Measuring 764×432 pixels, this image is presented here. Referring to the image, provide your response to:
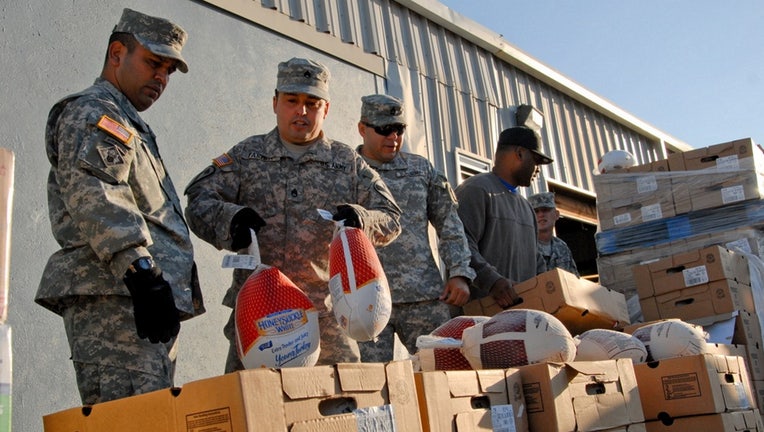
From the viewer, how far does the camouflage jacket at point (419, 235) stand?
418cm

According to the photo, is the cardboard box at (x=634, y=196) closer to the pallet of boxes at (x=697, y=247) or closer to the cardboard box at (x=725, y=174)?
the pallet of boxes at (x=697, y=247)

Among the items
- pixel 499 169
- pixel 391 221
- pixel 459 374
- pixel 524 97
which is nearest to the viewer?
pixel 459 374

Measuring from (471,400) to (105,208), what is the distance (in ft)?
3.88

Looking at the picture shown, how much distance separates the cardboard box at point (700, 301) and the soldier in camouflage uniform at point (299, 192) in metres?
2.44

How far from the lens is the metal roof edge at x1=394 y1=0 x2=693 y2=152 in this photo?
303 inches

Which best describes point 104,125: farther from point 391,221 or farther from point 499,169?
point 499,169

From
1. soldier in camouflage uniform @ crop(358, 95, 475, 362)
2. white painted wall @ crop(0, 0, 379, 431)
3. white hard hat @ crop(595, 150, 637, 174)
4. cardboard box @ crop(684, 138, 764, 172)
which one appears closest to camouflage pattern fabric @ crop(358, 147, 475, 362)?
soldier in camouflage uniform @ crop(358, 95, 475, 362)

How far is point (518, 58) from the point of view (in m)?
8.87

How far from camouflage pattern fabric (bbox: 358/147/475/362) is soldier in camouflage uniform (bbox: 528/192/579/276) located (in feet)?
6.72

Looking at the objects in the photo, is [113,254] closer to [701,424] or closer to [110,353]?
[110,353]

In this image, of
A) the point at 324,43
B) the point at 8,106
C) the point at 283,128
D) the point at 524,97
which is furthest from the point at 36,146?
the point at 524,97

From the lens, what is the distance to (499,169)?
5.22 m

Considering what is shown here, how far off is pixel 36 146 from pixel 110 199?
177 cm

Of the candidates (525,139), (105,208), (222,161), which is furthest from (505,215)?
(105,208)
